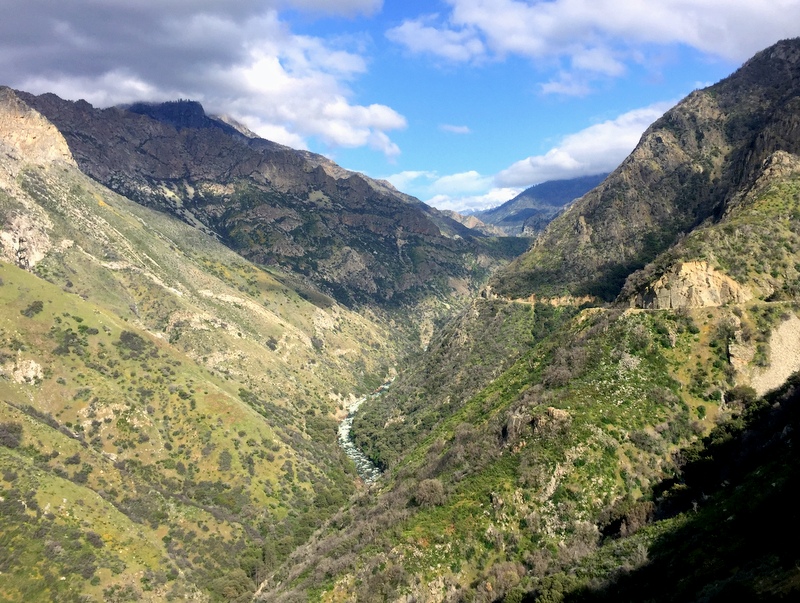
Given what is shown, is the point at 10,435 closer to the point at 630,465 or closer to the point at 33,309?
the point at 33,309

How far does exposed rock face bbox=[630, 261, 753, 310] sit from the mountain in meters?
0.26

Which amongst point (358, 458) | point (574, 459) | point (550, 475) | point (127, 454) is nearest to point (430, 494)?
point (550, 475)

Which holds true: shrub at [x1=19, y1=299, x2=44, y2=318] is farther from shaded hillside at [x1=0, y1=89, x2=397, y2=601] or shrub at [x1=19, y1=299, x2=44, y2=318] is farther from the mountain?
the mountain

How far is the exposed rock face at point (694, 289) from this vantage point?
244ft

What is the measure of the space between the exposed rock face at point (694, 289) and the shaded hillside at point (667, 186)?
77592 mm

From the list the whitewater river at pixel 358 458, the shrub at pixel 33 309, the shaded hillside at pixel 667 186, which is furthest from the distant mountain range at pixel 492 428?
the whitewater river at pixel 358 458

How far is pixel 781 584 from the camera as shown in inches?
872

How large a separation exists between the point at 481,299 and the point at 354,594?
145m

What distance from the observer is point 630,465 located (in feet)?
203

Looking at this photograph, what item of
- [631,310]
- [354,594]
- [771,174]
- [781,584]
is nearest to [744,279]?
[631,310]

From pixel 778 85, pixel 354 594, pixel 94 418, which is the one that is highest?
pixel 778 85

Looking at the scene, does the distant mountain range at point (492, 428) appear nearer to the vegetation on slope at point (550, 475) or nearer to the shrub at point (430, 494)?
the vegetation on slope at point (550, 475)

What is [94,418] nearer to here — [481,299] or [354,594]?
[354,594]

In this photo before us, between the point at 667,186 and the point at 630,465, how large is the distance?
144621mm
